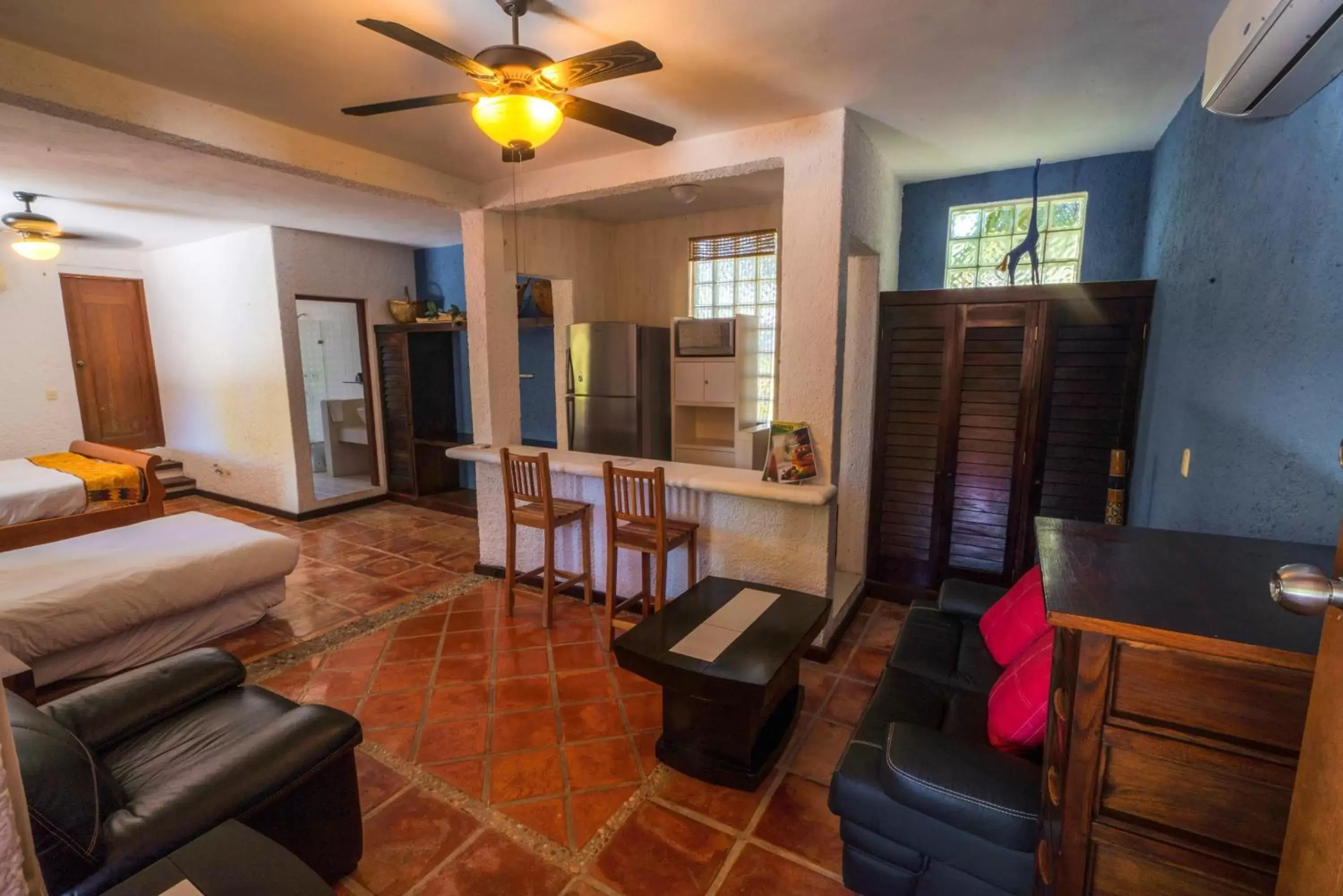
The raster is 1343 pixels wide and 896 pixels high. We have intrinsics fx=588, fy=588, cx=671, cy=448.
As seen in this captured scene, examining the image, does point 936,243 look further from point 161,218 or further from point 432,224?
point 161,218

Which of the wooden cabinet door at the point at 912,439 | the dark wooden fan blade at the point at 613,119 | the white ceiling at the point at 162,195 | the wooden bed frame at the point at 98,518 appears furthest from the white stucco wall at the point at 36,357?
the wooden cabinet door at the point at 912,439

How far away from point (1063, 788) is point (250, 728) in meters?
2.12

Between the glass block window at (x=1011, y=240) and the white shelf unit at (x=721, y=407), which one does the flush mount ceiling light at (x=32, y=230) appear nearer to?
the white shelf unit at (x=721, y=407)

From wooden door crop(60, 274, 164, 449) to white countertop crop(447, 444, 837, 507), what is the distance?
524cm

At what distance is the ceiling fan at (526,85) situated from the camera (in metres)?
1.66

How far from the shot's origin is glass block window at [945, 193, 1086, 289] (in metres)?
3.52

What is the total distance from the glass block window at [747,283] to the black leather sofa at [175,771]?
3.82m

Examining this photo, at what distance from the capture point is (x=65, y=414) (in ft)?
19.7

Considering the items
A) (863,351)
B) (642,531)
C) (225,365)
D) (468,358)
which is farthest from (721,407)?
(225,365)

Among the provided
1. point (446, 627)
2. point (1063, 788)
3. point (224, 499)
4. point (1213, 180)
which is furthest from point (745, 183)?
point (224, 499)

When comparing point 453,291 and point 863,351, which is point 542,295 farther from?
point 863,351

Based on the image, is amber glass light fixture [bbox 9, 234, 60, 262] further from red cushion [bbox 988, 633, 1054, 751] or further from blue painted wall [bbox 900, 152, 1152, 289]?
red cushion [bbox 988, 633, 1054, 751]

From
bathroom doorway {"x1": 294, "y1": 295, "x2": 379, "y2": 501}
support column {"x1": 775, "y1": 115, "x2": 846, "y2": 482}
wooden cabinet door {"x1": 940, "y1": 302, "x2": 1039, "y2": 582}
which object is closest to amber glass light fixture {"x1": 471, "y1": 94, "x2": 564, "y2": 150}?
support column {"x1": 775, "y1": 115, "x2": 846, "y2": 482}

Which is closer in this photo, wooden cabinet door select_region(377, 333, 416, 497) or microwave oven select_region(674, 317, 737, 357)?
microwave oven select_region(674, 317, 737, 357)
